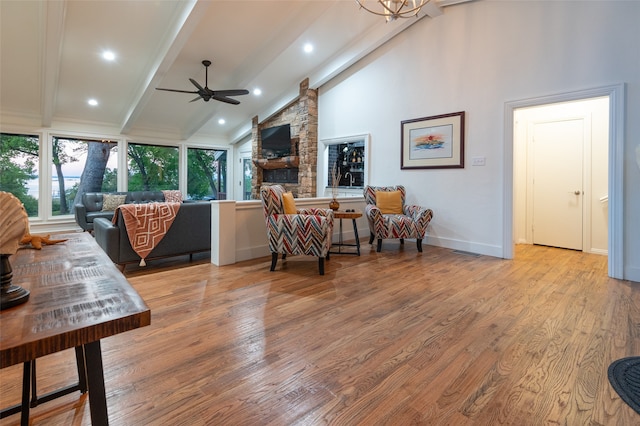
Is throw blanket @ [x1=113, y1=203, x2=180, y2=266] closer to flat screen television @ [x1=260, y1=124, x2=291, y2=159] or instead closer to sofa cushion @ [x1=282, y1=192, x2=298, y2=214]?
sofa cushion @ [x1=282, y1=192, x2=298, y2=214]

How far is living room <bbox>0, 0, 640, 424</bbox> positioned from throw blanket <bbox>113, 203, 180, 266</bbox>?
32cm

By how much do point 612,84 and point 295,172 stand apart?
17.6ft

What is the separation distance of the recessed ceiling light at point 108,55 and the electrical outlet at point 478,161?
18.8ft

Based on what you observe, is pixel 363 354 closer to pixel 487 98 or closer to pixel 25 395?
pixel 25 395

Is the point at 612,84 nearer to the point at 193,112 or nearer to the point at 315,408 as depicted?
the point at 315,408

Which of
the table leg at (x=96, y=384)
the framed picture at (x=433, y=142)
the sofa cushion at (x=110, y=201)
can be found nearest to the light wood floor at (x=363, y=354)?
the table leg at (x=96, y=384)

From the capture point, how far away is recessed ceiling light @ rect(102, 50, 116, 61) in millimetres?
4977

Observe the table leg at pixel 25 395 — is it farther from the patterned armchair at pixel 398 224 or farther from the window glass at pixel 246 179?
the window glass at pixel 246 179

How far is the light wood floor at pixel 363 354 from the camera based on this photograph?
1388mm

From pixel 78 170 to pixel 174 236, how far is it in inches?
200

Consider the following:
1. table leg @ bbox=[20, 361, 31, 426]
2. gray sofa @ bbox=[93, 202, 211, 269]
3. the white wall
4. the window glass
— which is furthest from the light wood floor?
the window glass

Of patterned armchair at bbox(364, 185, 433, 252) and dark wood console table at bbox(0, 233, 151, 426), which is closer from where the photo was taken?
dark wood console table at bbox(0, 233, 151, 426)

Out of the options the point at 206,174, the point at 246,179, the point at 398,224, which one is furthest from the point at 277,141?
the point at 398,224

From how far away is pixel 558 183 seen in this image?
4805 millimetres
